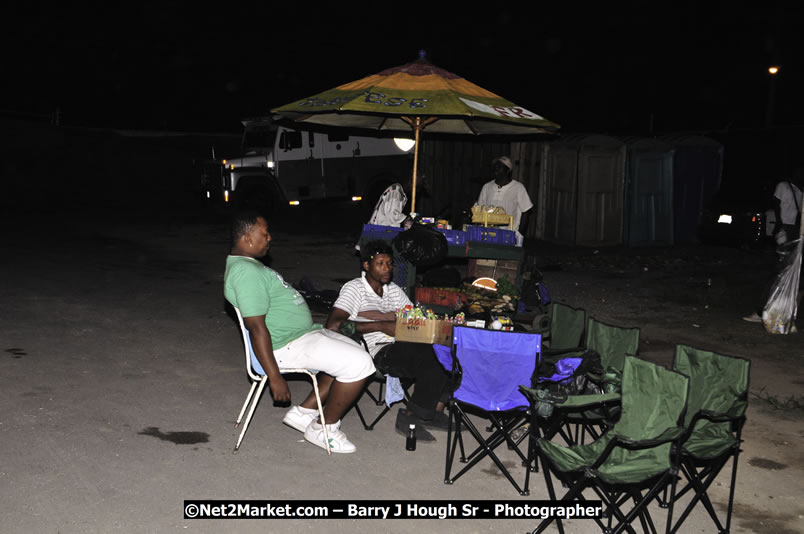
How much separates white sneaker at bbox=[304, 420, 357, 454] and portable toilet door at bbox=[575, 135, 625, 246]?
1139cm

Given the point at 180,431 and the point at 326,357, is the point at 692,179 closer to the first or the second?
the point at 326,357

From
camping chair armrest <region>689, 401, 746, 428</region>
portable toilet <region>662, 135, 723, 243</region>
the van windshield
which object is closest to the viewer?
camping chair armrest <region>689, 401, 746, 428</region>

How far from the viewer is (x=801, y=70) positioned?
127 ft

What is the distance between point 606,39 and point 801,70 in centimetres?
946

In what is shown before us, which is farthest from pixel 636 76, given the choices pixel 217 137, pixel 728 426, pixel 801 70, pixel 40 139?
pixel 728 426

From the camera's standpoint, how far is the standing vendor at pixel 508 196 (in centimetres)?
912

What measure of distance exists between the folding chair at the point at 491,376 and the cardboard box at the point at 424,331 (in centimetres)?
58

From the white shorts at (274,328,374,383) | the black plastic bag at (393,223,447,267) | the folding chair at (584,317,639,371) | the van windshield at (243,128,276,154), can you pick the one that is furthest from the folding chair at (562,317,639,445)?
the van windshield at (243,128,276,154)

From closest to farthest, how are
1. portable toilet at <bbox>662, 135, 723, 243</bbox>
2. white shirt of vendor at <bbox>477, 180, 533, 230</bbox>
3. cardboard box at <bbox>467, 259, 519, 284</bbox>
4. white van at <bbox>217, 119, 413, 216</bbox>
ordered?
cardboard box at <bbox>467, 259, 519, 284</bbox> < white shirt of vendor at <bbox>477, 180, 533, 230</bbox> < portable toilet at <bbox>662, 135, 723, 243</bbox> < white van at <bbox>217, 119, 413, 216</bbox>

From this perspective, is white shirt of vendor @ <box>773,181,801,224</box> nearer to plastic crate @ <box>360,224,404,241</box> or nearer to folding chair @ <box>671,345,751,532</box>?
plastic crate @ <box>360,224,404,241</box>

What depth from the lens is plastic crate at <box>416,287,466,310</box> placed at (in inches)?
301

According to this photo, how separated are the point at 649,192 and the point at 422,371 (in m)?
11.9

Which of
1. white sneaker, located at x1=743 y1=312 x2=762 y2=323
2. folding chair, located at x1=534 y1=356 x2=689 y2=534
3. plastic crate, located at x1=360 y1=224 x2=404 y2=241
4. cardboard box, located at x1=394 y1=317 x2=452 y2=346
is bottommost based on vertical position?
white sneaker, located at x1=743 y1=312 x2=762 y2=323

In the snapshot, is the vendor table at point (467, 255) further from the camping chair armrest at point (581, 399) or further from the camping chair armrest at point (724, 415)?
the camping chair armrest at point (724, 415)
